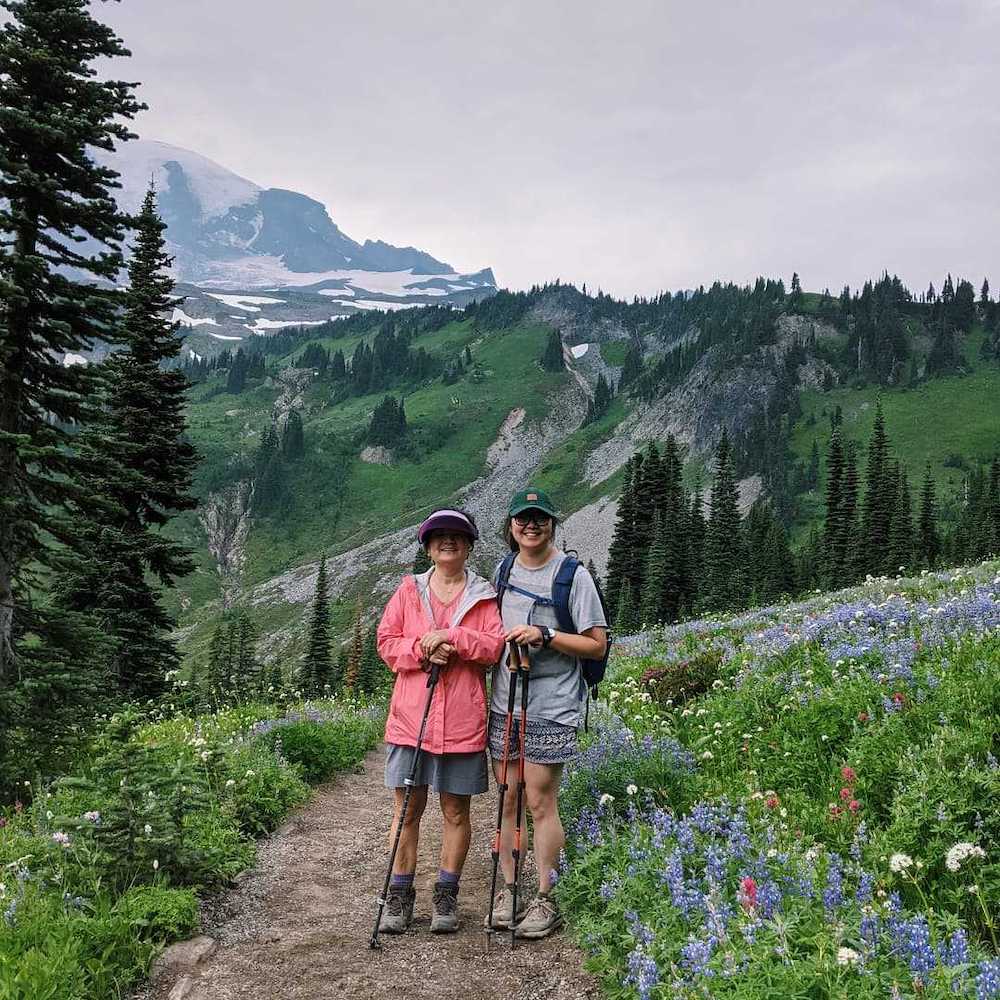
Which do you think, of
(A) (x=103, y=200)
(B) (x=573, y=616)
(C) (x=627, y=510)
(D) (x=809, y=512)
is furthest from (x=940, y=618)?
(D) (x=809, y=512)

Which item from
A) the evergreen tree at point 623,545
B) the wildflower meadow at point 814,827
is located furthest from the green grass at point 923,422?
the wildflower meadow at point 814,827

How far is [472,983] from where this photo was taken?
5.05m

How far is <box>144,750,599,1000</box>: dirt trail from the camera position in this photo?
195 inches

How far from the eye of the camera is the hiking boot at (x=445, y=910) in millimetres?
5840

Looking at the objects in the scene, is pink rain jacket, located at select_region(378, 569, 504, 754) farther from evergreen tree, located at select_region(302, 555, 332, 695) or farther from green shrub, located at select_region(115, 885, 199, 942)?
evergreen tree, located at select_region(302, 555, 332, 695)

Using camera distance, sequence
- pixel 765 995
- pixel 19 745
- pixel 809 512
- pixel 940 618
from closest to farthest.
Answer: pixel 765 995, pixel 940 618, pixel 19 745, pixel 809 512

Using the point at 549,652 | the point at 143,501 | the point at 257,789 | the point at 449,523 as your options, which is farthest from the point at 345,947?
the point at 143,501

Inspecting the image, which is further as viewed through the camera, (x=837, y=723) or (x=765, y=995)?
(x=837, y=723)

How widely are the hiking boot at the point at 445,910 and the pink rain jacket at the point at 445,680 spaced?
3.68 feet

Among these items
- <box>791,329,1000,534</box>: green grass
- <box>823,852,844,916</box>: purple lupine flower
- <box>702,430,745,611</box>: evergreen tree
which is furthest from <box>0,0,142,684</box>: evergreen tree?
<box>791,329,1000,534</box>: green grass

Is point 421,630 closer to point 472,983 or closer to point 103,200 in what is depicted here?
point 472,983

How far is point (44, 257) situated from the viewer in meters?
11.9

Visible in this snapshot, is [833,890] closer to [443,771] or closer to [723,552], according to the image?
[443,771]

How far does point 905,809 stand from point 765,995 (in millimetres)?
2123
